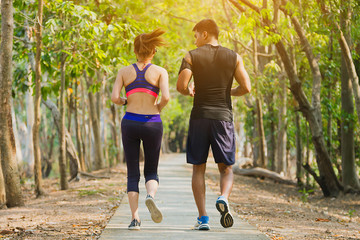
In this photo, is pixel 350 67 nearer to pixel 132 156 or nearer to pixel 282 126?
pixel 132 156

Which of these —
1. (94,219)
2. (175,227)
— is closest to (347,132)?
(94,219)

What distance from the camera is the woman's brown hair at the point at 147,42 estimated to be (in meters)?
5.72

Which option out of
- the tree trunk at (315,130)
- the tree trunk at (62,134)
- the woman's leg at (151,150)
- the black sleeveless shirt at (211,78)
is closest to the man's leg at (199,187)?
the woman's leg at (151,150)

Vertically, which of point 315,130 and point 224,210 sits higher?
point 315,130

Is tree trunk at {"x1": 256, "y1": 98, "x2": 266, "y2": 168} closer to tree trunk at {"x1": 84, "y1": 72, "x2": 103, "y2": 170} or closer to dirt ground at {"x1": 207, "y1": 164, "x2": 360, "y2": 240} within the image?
dirt ground at {"x1": 207, "y1": 164, "x2": 360, "y2": 240}

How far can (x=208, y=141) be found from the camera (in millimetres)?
5727

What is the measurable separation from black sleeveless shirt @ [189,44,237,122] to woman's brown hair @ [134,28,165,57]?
42 centimetres

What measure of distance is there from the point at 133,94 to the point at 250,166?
647 inches

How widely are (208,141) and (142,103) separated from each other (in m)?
0.83

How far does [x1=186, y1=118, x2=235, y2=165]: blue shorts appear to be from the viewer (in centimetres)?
566

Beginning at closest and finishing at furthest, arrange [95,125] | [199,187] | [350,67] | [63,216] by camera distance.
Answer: [199,187] → [63,216] → [350,67] → [95,125]

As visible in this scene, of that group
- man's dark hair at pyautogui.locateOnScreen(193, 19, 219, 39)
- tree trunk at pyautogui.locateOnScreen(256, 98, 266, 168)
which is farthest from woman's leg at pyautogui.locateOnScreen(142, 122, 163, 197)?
tree trunk at pyautogui.locateOnScreen(256, 98, 266, 168)

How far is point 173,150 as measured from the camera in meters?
65.6

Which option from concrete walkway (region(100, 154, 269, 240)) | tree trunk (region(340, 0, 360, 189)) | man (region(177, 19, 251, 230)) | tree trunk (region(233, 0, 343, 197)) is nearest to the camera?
concrete walkway (region(100, 154, 269, 240))
